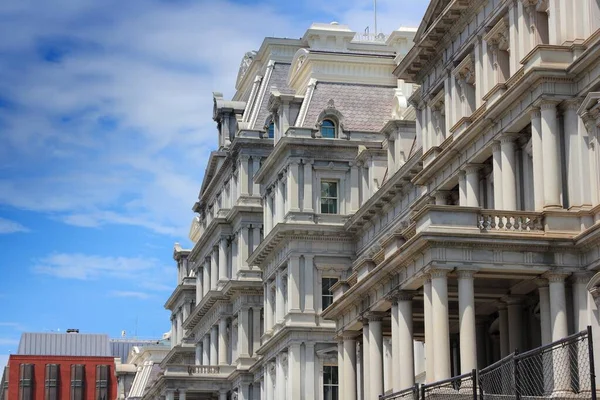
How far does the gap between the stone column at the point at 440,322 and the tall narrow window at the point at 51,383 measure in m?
132

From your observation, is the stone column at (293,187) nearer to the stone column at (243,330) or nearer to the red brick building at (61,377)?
the stone column at (243,330)

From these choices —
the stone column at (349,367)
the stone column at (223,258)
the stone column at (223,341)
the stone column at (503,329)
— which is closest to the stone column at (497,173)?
the stone column at (503,329)

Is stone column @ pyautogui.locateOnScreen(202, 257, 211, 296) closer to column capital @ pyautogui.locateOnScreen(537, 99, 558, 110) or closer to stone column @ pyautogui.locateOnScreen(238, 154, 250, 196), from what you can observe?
stone column @ pyautogui.locateOnScreen(238, 154, 250, 196)

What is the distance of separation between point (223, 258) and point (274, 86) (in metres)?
11.6

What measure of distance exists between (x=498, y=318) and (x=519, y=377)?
86.8 feet

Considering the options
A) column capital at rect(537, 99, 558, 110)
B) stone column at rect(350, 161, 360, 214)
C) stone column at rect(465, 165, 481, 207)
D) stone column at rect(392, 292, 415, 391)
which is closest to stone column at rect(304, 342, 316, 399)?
stone column at rect(350, 161, 360, 214)

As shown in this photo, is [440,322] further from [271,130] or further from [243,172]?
[271,130]

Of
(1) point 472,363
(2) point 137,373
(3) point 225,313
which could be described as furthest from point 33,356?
(1) point 472,363

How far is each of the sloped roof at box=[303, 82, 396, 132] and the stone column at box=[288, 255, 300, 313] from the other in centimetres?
829

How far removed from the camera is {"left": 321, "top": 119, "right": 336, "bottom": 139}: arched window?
3059 inches

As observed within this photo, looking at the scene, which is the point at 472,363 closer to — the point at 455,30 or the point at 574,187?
the point at 574,187

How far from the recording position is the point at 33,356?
175m

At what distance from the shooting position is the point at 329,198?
249 feet

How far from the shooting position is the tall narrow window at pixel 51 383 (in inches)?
6781
